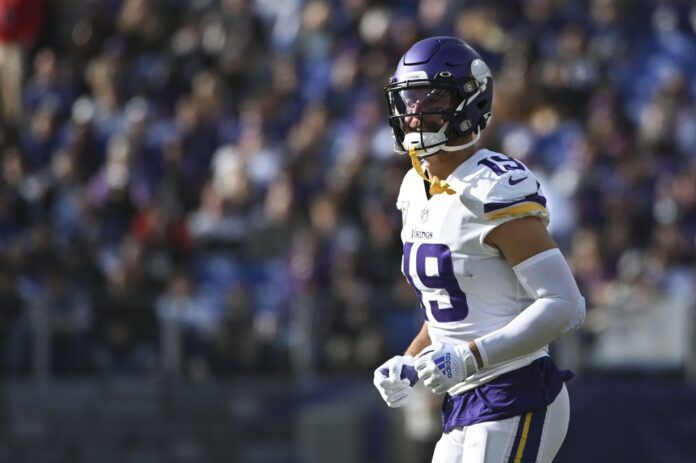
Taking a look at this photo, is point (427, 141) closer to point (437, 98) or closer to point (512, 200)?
point (437, 98)

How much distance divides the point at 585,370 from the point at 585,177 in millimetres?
1912

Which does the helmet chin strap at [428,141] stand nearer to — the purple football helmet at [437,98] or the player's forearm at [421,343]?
the purple football helmet at [437,98]

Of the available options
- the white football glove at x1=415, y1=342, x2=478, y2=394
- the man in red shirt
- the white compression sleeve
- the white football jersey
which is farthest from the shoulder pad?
the man in red shirt

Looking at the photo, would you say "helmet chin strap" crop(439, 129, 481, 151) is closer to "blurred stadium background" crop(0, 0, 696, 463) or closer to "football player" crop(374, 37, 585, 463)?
"football player" crop(374, 37, 585, 463)

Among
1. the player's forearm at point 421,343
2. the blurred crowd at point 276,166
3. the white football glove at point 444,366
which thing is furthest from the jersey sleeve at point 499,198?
the blurred crowd at point 276,166

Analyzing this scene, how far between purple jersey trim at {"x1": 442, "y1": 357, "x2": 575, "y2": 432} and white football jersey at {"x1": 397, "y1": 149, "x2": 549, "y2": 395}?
28 millimetres

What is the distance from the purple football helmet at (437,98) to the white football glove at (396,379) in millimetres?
731

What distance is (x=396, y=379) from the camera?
14.4 ft

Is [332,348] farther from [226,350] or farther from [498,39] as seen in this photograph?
[498,39]

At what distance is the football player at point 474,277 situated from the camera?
4266 millimetres

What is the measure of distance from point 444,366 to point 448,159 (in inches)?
30.9

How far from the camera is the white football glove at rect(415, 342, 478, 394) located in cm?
420

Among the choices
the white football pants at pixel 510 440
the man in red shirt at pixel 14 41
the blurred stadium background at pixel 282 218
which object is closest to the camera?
the white football pants at pixel 510 440

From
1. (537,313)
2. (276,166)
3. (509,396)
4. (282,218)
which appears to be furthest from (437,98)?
(276,166)
